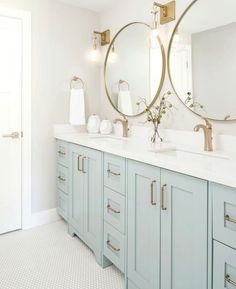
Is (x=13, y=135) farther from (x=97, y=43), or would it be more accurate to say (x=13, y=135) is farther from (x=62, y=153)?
(x=97, y=43)

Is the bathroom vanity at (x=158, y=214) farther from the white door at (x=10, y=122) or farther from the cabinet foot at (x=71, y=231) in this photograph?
the white door at (x=10, y=122)

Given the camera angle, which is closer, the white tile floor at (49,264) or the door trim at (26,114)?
the white tile floor at (49,264)

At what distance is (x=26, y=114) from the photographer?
2.59m

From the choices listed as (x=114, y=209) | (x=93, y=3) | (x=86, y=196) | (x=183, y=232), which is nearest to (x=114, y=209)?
(x=114, y=209)

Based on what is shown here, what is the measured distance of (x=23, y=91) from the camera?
255 cm

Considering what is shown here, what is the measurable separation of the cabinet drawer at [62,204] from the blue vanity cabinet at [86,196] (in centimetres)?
11

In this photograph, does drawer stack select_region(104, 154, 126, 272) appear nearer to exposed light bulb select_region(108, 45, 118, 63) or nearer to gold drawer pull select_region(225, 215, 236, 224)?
gold drawer pull select_region(225, 215, 236, 224)

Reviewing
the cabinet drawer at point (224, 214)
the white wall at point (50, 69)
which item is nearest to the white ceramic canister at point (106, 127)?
the white wall at point (50, 69)

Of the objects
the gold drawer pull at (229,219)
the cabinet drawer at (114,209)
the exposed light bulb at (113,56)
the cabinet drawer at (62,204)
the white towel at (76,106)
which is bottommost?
the cabinet drawer at (62,204)

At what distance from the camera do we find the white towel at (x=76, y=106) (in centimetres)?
276

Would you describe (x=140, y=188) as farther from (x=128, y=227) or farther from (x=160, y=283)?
(x=160, y=283)

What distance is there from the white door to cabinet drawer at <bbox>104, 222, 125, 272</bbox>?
1.15 metres

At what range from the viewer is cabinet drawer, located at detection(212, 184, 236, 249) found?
1.05 m

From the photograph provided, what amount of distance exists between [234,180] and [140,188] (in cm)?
63
